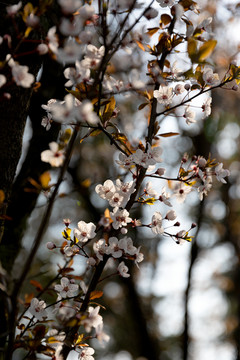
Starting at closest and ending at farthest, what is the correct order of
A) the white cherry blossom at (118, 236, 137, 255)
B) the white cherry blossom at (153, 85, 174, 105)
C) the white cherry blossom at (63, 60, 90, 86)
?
1. the white cherry blossom at (63, 60, 90, 86)
2. the white cherry blossom at (118, 236, 137, 255)
3. the white cherry blossom at (153, 85, 174, 105)

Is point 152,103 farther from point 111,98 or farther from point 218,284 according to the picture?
point 218,284

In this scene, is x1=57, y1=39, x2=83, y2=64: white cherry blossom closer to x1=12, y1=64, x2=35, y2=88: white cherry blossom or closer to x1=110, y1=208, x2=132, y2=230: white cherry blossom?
x1=12, y1=64, x2=35, y2=88: white cherry blossom

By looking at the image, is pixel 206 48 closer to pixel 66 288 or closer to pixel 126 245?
pixel 126 245

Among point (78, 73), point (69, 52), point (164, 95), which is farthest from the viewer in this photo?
point (164, 95)

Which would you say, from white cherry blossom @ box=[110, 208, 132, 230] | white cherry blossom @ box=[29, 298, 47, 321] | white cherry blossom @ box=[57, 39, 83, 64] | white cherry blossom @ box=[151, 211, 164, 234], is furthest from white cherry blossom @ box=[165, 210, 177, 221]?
white cherry blossom @ box=[57, 39, 83, 64]

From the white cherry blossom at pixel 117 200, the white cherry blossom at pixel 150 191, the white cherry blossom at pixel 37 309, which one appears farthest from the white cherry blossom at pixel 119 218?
the white cherry blossom at pixel 37 309

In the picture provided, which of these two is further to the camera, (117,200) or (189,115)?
(189,115)

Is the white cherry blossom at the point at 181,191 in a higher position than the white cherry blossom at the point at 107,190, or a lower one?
higher

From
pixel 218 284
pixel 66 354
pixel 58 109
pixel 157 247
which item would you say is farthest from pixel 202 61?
pixel 218 284

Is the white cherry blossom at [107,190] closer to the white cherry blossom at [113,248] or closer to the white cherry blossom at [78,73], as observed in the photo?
the white cherry blossom at [113,248]

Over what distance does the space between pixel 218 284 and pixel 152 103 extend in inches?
219

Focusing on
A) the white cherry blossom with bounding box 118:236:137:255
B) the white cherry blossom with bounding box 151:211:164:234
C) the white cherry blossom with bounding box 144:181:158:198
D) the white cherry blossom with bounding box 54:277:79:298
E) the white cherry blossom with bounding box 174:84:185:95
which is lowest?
the white cherry blossom with bounding box 54:277:79:298

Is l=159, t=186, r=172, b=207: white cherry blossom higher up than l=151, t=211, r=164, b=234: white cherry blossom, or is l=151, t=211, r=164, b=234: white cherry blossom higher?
l=159, t=186, r=172, b=207: white cherry blossom

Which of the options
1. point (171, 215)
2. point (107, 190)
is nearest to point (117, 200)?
point (107, 190)
